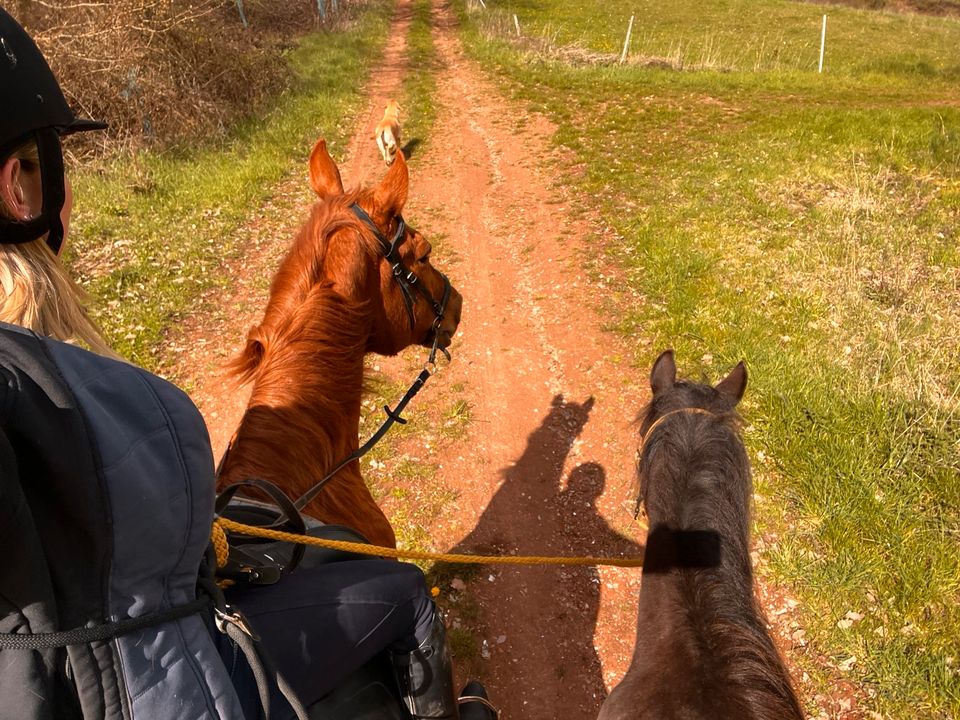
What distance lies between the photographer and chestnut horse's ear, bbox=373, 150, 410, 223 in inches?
119

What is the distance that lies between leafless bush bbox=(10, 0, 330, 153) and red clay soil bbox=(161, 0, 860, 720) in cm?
319

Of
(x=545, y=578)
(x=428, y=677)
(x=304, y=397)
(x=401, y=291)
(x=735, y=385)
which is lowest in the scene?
(x=545, y=578)

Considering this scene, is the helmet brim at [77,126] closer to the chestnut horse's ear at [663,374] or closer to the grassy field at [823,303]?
the chestnut horse's ear at [663,374]

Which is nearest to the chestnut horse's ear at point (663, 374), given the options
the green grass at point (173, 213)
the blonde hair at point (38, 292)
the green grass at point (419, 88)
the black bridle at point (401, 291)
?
the black bridle at point (401, 291)

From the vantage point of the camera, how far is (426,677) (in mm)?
2295

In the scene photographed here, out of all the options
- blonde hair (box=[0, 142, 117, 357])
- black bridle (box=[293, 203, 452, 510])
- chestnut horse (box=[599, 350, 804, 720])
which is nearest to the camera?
blonde hair (box=[0, 142, 117, 357])

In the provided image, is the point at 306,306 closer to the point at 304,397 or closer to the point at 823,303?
the point at 304,397

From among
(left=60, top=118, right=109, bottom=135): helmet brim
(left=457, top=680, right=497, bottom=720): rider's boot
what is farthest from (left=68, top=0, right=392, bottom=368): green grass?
(left=457, top=680, right=497, bottom=720): rider's boot

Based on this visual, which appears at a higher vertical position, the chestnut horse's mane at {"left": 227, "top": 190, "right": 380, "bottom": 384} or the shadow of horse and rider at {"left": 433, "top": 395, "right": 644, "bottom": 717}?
the chestnut horse's mane at {"left": 227, "top": 190, "right": 380, "bottom": 384}

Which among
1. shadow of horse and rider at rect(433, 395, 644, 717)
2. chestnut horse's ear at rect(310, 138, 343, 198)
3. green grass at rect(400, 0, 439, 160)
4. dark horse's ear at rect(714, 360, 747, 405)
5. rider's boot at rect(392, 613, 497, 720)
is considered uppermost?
green grass at rect(400, 0, 439, 160)

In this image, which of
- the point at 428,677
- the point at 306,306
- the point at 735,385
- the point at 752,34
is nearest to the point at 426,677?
the point at 428,677

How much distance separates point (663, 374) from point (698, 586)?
115cm

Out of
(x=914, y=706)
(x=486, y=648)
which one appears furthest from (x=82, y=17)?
(x=914, y=706)

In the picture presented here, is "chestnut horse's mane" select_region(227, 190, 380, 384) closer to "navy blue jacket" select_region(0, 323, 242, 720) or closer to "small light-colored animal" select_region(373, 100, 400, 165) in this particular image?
"navy blue jacket" select_region(0, 323, 242, 720)
